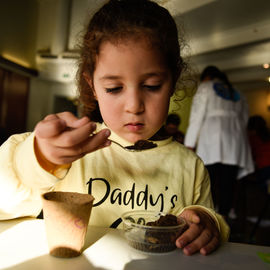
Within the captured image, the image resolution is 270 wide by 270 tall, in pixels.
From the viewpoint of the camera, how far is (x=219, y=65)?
5367 millimetres

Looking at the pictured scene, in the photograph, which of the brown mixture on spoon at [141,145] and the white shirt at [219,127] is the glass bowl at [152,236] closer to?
the brown mixture on spoon at [141,145]

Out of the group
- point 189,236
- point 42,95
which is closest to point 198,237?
point 189,236

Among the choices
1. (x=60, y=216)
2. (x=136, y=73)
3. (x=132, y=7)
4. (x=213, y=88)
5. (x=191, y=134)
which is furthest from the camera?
(x=191, y=134)

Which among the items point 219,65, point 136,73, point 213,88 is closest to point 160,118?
point 136,73

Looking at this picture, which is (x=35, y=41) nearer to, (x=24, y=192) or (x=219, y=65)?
(x=219, y=65)

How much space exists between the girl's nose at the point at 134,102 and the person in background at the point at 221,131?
225cm

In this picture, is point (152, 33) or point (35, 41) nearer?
point (152, 33)

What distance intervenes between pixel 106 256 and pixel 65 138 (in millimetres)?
209

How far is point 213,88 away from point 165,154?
2.11 m

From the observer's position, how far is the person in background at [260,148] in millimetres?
3307

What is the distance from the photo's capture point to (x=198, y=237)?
53cm

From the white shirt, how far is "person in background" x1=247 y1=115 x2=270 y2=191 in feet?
1.48

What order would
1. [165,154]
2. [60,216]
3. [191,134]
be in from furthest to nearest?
[191,134], [165,154], [60,216]

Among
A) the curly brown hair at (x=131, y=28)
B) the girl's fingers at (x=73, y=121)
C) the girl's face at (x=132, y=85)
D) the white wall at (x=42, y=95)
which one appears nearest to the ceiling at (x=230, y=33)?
the white wall at (x=42, y=95)
